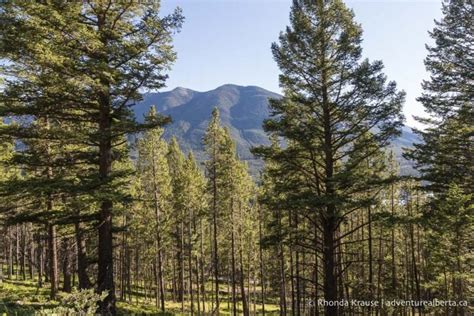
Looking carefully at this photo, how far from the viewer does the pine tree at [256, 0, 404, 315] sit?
13.9m

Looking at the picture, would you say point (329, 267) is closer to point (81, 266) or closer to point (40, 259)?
point (81, 266)

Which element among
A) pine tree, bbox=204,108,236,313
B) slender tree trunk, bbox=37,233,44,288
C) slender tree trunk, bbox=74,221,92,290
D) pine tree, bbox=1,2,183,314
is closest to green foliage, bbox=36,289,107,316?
pine tree, bbox=1,2,183,314

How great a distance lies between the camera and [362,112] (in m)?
14.4

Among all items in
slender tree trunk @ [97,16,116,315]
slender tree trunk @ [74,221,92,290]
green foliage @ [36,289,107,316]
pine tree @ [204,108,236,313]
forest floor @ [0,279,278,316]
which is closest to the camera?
green foliage @ [36,289,107,316]

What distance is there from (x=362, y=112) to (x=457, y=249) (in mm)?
13062

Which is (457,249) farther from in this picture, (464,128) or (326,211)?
(326,211)

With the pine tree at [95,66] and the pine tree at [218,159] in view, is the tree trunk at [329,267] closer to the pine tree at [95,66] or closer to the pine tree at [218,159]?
the pine tree at [95,66]

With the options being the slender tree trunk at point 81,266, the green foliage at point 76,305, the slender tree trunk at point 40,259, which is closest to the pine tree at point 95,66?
the slender tree trunk at point 81,266

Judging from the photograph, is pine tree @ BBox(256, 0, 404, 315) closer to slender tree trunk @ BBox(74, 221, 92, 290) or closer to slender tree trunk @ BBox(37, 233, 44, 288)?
slender tree trunk @ BBox(74, 221, 92, 290)

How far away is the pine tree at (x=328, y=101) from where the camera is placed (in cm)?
1388

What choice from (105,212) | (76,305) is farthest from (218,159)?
(76,305)

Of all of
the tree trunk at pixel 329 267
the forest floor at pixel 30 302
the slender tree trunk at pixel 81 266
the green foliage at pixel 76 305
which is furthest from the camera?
the tree trunk at pixel 329 267

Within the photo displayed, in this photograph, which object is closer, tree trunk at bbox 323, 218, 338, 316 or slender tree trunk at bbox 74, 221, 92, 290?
slender tree trunk at bbox 74, 221, 92, 290

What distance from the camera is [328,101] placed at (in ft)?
47.5
